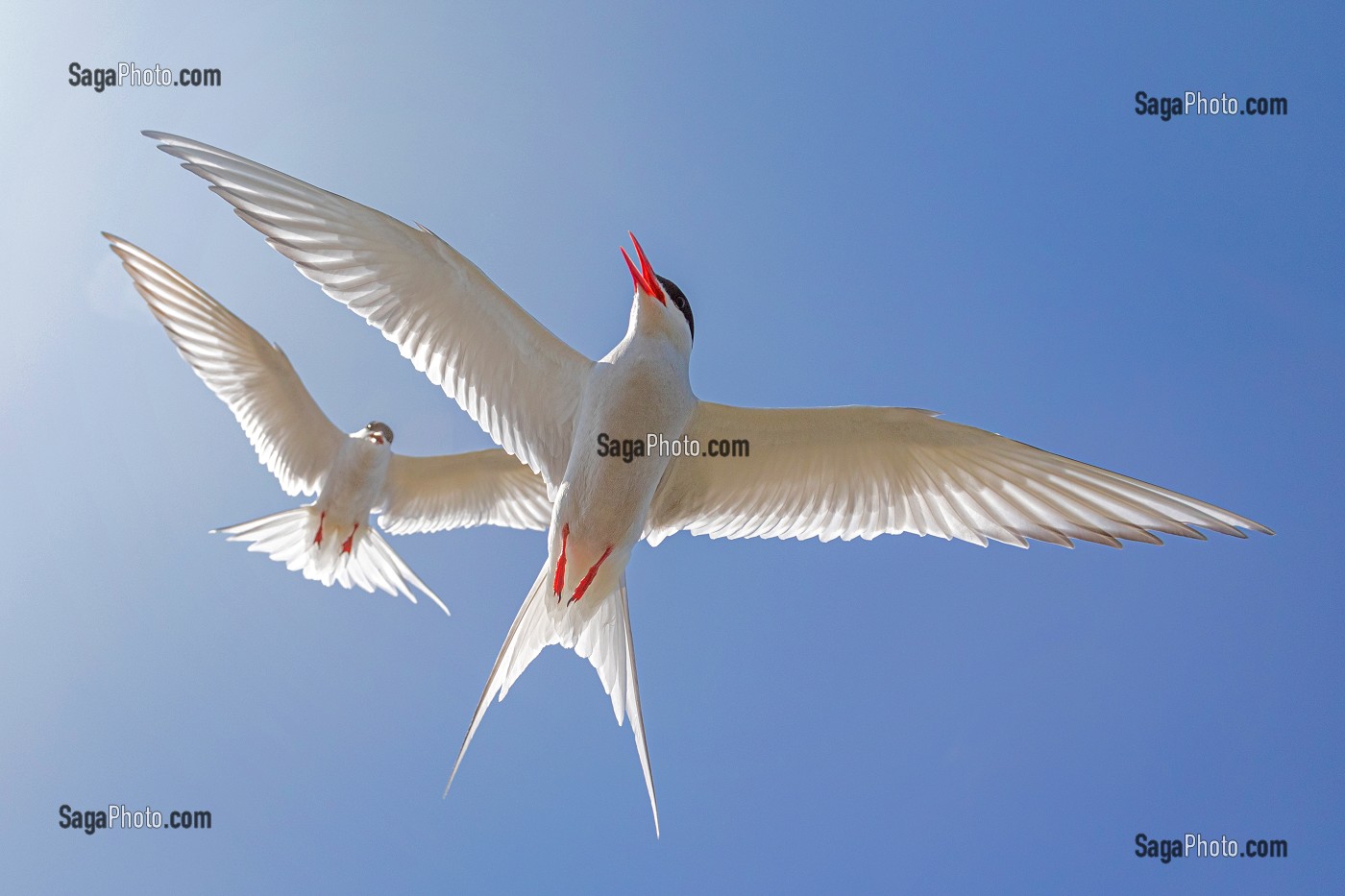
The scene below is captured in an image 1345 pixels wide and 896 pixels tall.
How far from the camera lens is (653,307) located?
4367 millimetres

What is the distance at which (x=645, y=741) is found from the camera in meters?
4.21

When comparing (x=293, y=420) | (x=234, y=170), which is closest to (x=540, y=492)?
(x=293, y=420)

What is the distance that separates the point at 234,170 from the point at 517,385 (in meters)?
1.60

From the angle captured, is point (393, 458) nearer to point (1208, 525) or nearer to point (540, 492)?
point (540, 492)

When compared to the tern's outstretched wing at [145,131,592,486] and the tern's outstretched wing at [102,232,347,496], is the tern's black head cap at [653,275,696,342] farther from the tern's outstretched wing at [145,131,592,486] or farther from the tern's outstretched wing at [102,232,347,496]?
the tern's outstretched wing at [102,232,347,496]

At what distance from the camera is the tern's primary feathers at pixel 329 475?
23.2 feet

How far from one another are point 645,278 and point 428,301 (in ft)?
3.52

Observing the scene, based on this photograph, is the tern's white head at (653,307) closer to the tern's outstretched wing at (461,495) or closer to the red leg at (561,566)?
the red leg at (561,566)

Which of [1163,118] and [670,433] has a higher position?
[1163,118]

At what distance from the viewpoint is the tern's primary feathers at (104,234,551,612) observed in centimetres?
707

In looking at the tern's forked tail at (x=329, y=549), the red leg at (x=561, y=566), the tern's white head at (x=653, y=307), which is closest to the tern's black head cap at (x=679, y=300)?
the tern's white head at (x=653, y=307)

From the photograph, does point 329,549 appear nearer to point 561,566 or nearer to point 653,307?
point 561,566

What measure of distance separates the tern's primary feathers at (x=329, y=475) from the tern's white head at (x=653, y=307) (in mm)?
2831

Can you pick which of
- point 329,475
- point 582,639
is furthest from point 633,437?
point 329,475
